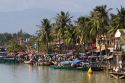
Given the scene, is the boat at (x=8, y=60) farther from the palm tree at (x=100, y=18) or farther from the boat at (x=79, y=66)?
the palm tree at (x=100, y=18)

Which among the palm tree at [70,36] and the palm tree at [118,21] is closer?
the palm tree at [118,21]

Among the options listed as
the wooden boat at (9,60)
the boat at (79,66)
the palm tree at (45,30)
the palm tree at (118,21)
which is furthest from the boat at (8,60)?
the palm tree at (118,21)

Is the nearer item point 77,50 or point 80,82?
point 80,82

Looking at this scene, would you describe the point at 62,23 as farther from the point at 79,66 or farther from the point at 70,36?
the point at 79,66

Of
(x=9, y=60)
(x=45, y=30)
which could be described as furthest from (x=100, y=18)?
(x=9, y=60)

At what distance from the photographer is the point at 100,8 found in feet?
346

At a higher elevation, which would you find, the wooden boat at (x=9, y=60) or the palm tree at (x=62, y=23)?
the palm tree at (x=62, y=23)

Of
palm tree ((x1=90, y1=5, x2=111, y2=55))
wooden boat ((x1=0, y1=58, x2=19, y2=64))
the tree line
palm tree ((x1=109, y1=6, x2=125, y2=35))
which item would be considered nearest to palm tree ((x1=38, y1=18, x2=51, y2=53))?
the tree line

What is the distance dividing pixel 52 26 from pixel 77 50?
1159 centimetres

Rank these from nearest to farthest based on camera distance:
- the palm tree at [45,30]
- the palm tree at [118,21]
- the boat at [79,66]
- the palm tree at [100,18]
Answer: the boat at [79,66], the palm tree at [118,21], the palm tree at [100,18], the palm tree at [45,30]

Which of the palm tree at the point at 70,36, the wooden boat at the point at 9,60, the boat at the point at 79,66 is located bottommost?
the boat at the point at 79,66

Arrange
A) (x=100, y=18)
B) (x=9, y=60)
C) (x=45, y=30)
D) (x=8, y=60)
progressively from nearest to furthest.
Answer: (x=100, y=18)
(x=45, y=30)
(x=9, y=60)
(x=8, y=60)

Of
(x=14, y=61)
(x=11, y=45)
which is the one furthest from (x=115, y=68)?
(x=11, y=45)

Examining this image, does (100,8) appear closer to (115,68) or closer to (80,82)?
(115,68)
